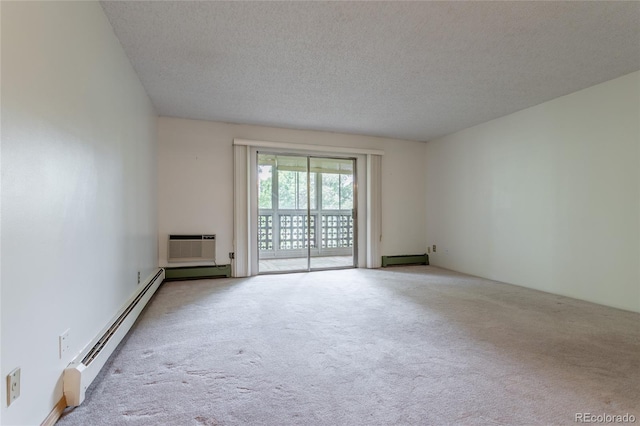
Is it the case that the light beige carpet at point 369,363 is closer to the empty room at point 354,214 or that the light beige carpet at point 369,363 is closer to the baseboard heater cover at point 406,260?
the empty room at point 354,214

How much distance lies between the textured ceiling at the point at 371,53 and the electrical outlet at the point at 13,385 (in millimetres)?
2139

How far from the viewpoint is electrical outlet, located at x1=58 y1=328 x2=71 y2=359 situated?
142cm

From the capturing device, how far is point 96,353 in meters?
1.68

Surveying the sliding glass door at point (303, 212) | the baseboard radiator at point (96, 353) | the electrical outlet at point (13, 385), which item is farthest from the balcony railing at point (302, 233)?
the electrical outlet at point (13, 385)

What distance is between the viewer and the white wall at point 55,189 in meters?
1.09

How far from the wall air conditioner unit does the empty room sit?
0.10 feet

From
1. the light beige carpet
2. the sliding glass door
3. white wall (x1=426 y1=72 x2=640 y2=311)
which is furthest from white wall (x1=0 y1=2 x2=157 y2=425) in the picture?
white wall (x1=426 y1=72 x2=640 y2=311)

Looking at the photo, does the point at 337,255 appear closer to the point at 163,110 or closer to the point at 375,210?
the point at 375,210

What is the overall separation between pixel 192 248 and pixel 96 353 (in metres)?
2.63

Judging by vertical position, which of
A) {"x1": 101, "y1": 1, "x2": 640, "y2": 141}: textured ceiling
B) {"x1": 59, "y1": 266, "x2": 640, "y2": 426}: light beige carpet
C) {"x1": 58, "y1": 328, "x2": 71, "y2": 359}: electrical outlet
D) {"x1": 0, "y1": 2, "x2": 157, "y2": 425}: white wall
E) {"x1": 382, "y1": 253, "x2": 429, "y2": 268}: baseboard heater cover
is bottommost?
{"x1": 59, "y1": 266, "x2": 640, "y2": 426}: light beige carpet

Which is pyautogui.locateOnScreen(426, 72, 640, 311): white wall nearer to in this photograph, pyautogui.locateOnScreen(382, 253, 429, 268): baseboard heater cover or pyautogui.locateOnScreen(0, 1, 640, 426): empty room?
pyautogui.locateOnScreen(0, 1, 640, 426): empty room

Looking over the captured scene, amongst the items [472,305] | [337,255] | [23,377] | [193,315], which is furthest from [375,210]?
[23,377]

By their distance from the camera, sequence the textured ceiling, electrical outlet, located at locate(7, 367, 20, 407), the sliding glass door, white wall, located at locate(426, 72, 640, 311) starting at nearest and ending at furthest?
1. electrical outlet, located at locate(7, 367, 20, 407)
2. the textured ceiling
3. white wall, located at locate(426, 72, 640, 311)
4. the sliding glass door

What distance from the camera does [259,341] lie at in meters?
2.19
